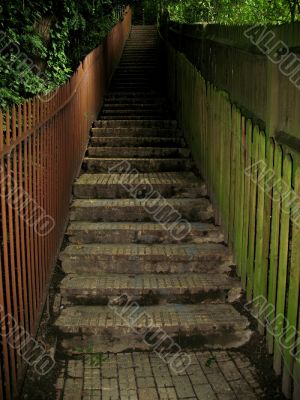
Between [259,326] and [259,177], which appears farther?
[259,326]

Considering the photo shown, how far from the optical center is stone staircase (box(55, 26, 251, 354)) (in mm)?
A: 3811

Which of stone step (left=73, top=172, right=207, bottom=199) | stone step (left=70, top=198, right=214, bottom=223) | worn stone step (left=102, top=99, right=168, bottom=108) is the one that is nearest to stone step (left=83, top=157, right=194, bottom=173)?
stone step (left=73, top=172, right=207, bottom=199)

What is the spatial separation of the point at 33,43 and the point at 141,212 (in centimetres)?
357

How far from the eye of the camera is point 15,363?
10.1 feet

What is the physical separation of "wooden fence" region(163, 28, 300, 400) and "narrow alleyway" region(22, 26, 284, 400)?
266 millimetres

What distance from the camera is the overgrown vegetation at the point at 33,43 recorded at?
666cm

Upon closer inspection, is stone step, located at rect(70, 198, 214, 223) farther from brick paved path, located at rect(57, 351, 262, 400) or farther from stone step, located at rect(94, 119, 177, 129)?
stone step, located at rect(94, 119, 177, 129)

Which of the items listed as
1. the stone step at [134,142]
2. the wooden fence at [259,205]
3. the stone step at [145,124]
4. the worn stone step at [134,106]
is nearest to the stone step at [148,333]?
the wooden fence at [259,205]

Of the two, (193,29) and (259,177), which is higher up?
(193,29)

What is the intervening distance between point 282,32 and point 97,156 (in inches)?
149

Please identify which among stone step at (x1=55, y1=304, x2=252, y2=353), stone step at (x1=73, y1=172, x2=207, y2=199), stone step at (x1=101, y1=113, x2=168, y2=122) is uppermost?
stone step at (x1=101, y1=113, x2=168, y2=122)

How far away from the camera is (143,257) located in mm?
4539

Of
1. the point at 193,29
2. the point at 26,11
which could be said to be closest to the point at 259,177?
the point at 26,11

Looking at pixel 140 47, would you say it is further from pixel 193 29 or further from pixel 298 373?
pixel 298 373
